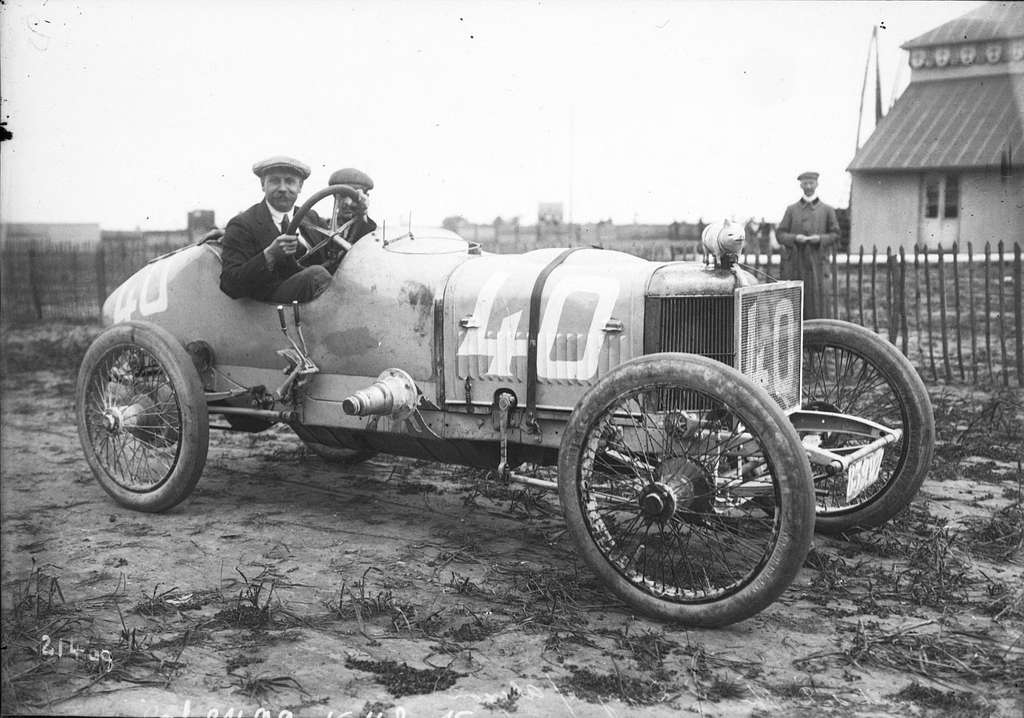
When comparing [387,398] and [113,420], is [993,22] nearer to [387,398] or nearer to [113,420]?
[387,398]

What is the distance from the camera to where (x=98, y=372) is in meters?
5.16

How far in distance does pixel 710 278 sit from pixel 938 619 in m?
1.66

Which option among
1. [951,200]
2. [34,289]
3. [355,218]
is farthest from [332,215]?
[951,200]

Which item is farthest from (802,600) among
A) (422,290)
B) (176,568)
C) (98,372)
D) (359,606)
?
(98,372)

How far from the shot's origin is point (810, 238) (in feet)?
33.3

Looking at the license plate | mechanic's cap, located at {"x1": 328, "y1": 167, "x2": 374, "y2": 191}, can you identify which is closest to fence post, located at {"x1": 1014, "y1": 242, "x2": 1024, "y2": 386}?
the license plate

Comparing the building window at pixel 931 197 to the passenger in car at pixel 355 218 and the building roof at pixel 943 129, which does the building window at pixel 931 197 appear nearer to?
the building roof at pixel 943 129

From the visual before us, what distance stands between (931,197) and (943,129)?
575 cm

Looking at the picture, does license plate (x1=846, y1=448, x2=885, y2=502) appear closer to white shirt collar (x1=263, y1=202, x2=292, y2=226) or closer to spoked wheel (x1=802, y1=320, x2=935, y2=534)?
spoked wheel (x1=802, y1=320, x2=935, y2=534)

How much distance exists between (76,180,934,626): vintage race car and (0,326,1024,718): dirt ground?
0.96 ft

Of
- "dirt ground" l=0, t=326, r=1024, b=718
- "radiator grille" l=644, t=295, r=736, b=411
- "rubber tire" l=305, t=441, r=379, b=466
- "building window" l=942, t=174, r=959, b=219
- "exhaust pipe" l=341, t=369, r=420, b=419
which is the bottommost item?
"dirt ground" l=0, t=326, r=1024, b=718

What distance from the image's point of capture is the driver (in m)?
4.69

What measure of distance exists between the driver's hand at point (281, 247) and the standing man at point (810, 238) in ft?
23.7

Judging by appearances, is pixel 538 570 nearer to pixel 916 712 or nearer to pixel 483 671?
pixel 483 671
